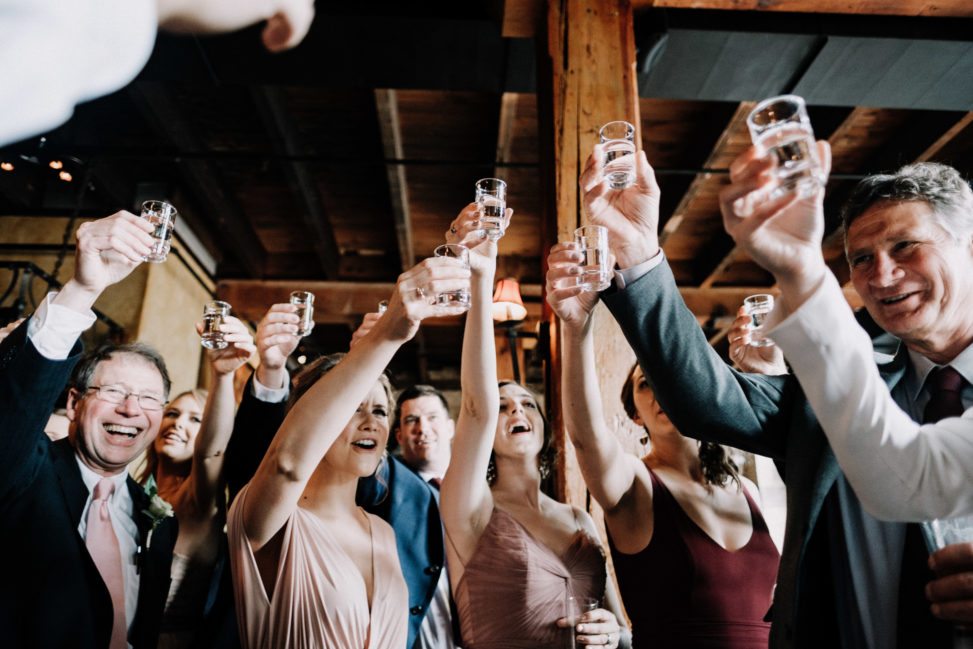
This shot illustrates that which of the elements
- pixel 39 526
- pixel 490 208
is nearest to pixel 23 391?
pixel 39 526

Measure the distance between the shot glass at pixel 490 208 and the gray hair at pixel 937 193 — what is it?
0.74 meters

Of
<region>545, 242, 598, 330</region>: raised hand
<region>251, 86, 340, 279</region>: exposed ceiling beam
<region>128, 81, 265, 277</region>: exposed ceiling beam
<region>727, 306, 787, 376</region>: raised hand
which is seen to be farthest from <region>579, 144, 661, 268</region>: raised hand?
<region>128, 81, 265, 277</region>: exposed ceiling beam

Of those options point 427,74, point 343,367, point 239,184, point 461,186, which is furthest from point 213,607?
point 239,184

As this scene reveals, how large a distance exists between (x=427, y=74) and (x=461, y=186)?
7.12 ft

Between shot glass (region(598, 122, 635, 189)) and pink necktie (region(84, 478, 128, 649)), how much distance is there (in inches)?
54.3

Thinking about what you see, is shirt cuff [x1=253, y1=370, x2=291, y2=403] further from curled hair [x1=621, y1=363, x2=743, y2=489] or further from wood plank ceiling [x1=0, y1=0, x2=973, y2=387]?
wood plank ceiling [x1=0, y1=0, x2=973, y2=387]

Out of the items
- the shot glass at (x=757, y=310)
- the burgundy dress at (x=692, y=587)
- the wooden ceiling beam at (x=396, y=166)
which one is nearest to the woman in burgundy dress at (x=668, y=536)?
the burgundy dress at (x=692, y=587)

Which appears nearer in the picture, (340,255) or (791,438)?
(791,438)

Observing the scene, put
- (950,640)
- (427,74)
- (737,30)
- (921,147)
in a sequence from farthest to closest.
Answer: (921,147) → (427,74) → (737,30) → (950,640)

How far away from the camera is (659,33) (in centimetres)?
281

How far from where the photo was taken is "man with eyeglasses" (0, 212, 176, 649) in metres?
1.23

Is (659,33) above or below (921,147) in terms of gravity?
below

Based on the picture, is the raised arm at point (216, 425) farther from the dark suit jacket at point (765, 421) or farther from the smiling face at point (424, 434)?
the dark suit jacket at point (765, 421)

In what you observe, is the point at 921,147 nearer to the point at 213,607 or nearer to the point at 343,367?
the point at 343,367
